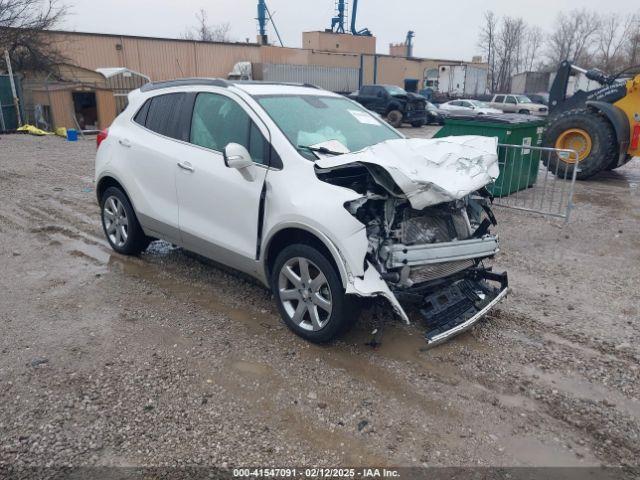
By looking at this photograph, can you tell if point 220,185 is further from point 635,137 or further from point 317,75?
point 317,75

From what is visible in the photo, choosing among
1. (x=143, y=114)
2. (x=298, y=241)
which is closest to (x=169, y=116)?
(x=143, y=114)

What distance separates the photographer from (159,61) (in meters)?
33.9

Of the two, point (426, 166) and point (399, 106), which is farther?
point (399, 106)

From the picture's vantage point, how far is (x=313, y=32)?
5241cm

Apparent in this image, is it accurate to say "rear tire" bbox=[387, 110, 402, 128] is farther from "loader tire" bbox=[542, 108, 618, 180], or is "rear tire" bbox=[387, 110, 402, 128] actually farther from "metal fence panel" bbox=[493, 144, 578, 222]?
"metal fence panel" bbox=[493, 144, 578, 222]

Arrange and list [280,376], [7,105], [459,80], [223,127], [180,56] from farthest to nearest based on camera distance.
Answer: [459,80]
[180,56]
[7,105]
[223,127]
[280,376]

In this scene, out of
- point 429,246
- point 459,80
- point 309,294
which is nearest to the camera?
point 429,246

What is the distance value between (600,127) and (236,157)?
9.65 m

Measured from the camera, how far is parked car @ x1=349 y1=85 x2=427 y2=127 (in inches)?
1009

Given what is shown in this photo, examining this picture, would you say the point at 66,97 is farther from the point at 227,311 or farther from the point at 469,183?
the point at 469,183

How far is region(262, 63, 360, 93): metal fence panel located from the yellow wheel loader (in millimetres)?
24283

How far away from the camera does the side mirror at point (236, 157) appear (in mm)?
4016

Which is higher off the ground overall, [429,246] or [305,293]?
[429,246]

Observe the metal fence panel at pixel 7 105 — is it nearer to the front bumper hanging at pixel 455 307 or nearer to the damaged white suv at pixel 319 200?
the damaged white suv at pixel 319 200
